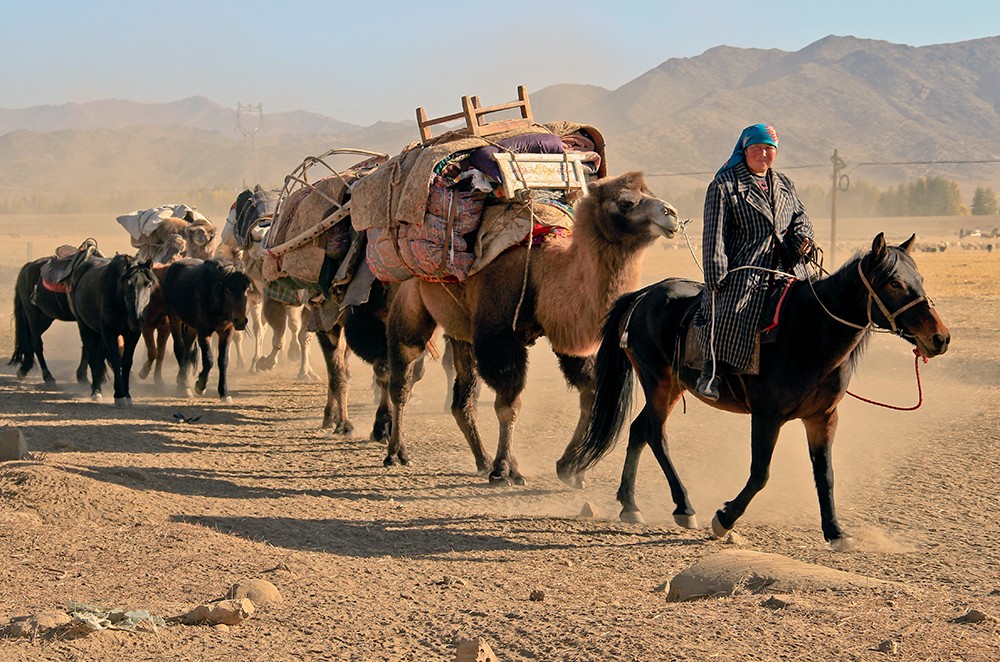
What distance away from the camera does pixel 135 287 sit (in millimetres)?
15305

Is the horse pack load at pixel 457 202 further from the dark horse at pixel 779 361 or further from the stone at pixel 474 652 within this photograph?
the stone at pixel 474 652

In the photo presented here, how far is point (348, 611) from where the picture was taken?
611 cm

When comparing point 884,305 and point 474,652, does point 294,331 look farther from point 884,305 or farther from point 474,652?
point 474,652

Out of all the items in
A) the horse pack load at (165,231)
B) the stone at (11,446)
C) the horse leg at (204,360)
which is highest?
the horse pack load at (165,231)

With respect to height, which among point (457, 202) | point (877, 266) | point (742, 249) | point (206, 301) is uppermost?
point (457, 202)

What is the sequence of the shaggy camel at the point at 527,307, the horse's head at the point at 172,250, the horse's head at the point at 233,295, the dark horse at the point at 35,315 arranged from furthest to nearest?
the horse's head at the point at 172,250
the dark horse at the point at 35,315
the horse's head at the point at 233,295
the shaggy camel at the point at 527,307

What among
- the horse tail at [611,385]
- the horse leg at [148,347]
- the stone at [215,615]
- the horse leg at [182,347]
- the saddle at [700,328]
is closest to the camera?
the stone at [215,615]

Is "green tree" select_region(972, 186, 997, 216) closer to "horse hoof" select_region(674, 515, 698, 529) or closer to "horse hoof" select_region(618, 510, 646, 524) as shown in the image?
"horse hoof" select_region(618, 510, 646, 524)

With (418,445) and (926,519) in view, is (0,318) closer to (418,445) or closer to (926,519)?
(418,445)

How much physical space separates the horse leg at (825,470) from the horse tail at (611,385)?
1.60 meters

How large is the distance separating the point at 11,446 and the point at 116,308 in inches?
220

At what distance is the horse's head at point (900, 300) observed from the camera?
679 centimetres

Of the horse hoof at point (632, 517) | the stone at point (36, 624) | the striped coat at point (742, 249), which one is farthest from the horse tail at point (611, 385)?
the stone at point (36, 624)

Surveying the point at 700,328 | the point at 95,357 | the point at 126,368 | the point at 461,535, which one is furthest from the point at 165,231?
the point at 700,328
